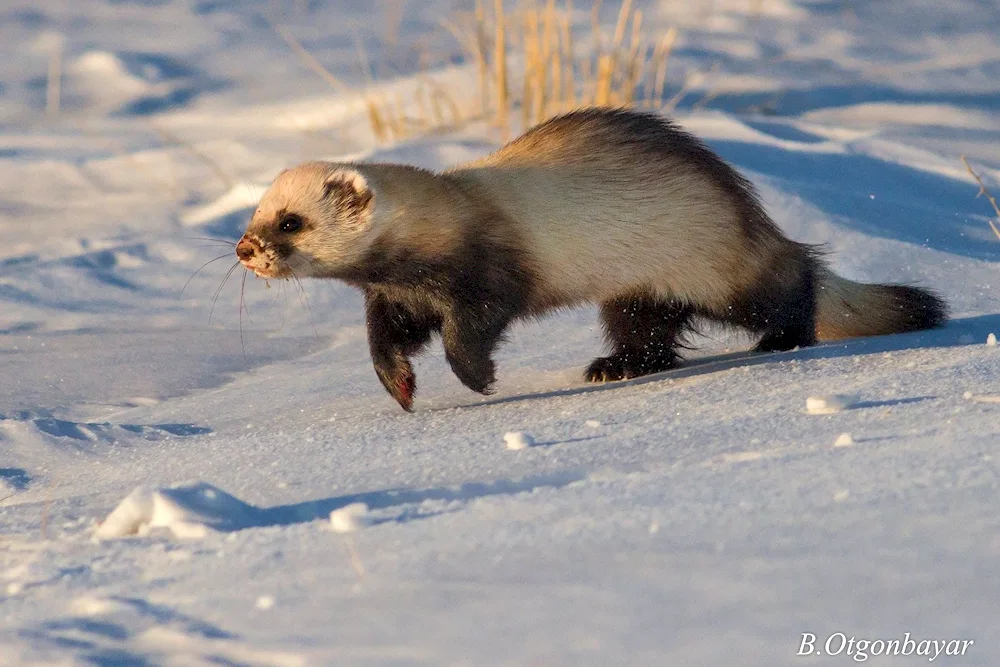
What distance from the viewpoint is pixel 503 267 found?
3.32m

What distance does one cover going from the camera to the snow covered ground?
156 cm

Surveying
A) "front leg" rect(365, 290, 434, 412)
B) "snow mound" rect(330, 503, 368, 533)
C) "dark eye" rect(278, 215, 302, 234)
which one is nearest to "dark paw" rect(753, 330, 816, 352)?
"front leg" rect(365, 290, 434, 412)

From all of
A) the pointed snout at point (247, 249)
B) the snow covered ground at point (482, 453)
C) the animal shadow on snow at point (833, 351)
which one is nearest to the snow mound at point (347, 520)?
the snow covered ground at point (482, 453)

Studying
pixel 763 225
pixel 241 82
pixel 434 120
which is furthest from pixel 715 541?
pixel 241 82

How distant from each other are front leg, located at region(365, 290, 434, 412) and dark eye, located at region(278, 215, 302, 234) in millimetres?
277

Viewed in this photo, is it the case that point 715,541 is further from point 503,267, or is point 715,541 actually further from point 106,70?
point 106,70

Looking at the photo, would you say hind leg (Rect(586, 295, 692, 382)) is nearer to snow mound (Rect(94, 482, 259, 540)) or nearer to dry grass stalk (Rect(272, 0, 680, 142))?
snow mound (Rect(94, 482, 259, 540))

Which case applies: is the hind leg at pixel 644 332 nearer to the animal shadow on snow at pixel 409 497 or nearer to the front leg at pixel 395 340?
the front leg at pixel 395 340

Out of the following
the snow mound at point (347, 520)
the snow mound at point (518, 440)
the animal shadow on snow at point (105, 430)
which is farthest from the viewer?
the animal shadow on snow at point (105, 430)

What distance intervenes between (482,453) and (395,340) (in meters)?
0.99

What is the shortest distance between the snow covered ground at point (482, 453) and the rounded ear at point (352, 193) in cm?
51

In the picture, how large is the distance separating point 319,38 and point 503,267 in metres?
6.81

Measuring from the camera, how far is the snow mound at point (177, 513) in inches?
80.5

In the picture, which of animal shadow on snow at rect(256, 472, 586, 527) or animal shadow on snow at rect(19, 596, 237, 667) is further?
animal shadow on snow at rect(256, 472, 586, 527)
